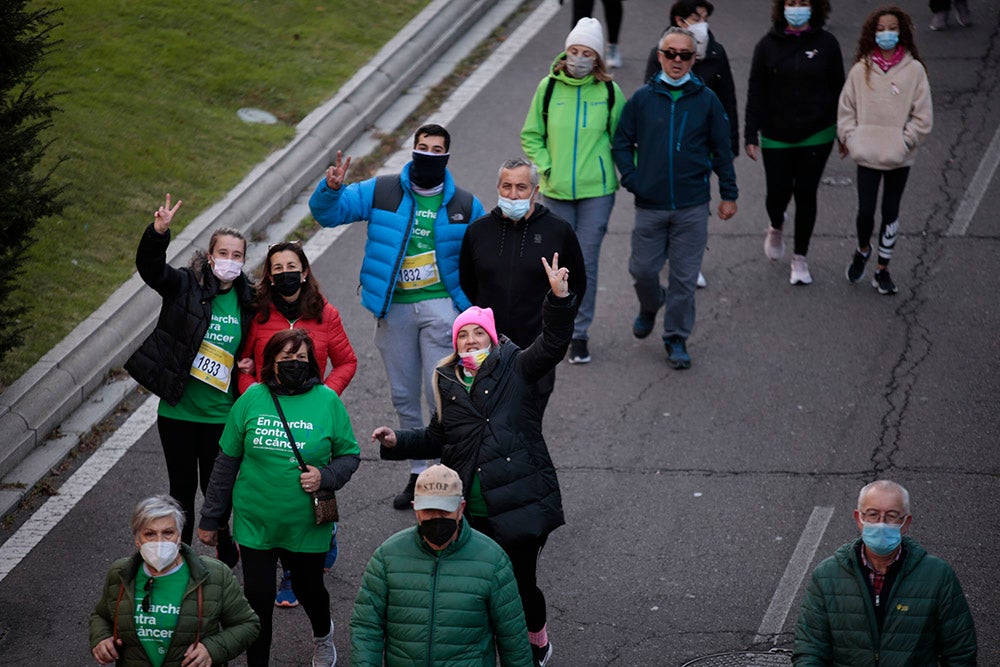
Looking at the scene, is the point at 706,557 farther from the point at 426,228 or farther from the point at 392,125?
the point at 392,125

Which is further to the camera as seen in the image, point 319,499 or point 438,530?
point 319,499

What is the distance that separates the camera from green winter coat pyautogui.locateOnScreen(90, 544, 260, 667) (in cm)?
612

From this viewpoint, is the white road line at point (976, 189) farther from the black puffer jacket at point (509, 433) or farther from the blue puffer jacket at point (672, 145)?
the black puffer jacket at point (509, 433)

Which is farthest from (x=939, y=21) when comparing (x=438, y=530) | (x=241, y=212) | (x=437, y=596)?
(x=437, y=596)

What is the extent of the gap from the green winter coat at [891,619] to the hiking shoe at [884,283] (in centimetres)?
529

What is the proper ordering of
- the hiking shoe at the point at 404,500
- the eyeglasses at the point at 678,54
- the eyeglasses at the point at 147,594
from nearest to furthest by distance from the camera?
the eyeglasses at the point at 147,594 → the hiking shoe at the point at 404,500 → the eyeglasses at the point at 678,54

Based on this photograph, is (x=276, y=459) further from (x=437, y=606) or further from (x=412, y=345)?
(x=412, y=345)

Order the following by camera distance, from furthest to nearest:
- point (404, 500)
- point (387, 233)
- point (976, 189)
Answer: point (976, 189)
point (404, 500)
point (387, 233)

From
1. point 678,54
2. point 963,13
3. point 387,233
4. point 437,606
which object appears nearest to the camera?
point 437,606

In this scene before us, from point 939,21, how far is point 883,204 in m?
5.74

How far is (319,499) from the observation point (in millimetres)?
6875

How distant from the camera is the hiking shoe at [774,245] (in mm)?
11539

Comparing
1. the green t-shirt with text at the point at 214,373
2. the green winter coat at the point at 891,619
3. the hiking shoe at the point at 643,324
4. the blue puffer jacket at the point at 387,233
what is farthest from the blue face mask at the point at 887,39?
the green winter coat at the point at 891,619

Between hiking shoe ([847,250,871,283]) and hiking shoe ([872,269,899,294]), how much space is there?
0.12 meters
